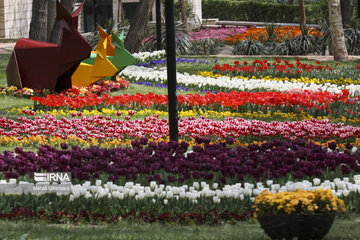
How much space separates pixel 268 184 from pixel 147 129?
3994mm

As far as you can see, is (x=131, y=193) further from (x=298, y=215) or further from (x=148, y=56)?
(x=148, y=56)

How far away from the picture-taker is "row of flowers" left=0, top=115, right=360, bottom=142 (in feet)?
34.1

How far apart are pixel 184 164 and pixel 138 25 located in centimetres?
1469

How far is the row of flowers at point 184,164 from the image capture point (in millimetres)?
7266

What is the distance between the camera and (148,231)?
5.82m

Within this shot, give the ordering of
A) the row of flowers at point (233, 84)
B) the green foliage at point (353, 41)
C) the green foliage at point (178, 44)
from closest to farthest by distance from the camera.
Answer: the row of flowers at point (233, 84) < the green foliage at point (353, 41) < the green foliage at point (178, 44)

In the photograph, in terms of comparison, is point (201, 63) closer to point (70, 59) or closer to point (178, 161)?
point (70, 59)

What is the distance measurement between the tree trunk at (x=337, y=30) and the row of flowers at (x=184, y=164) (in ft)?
43.2

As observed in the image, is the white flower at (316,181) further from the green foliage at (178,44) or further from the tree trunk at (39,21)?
the green foliage at (178,44)

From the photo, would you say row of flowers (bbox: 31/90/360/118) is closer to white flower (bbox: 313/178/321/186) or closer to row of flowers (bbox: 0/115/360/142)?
row of flowers (bbox: 0/115/360/142)

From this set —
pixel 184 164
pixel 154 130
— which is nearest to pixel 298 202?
pixel 184 164

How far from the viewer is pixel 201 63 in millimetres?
21797

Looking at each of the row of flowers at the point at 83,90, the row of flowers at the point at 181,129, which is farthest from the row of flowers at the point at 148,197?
the row of flowers at the point at 83,90

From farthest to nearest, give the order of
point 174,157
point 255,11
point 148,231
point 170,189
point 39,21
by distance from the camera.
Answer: point 255,11 → point 39,21 → point 174,157 → point 170,189 → point 148,231
